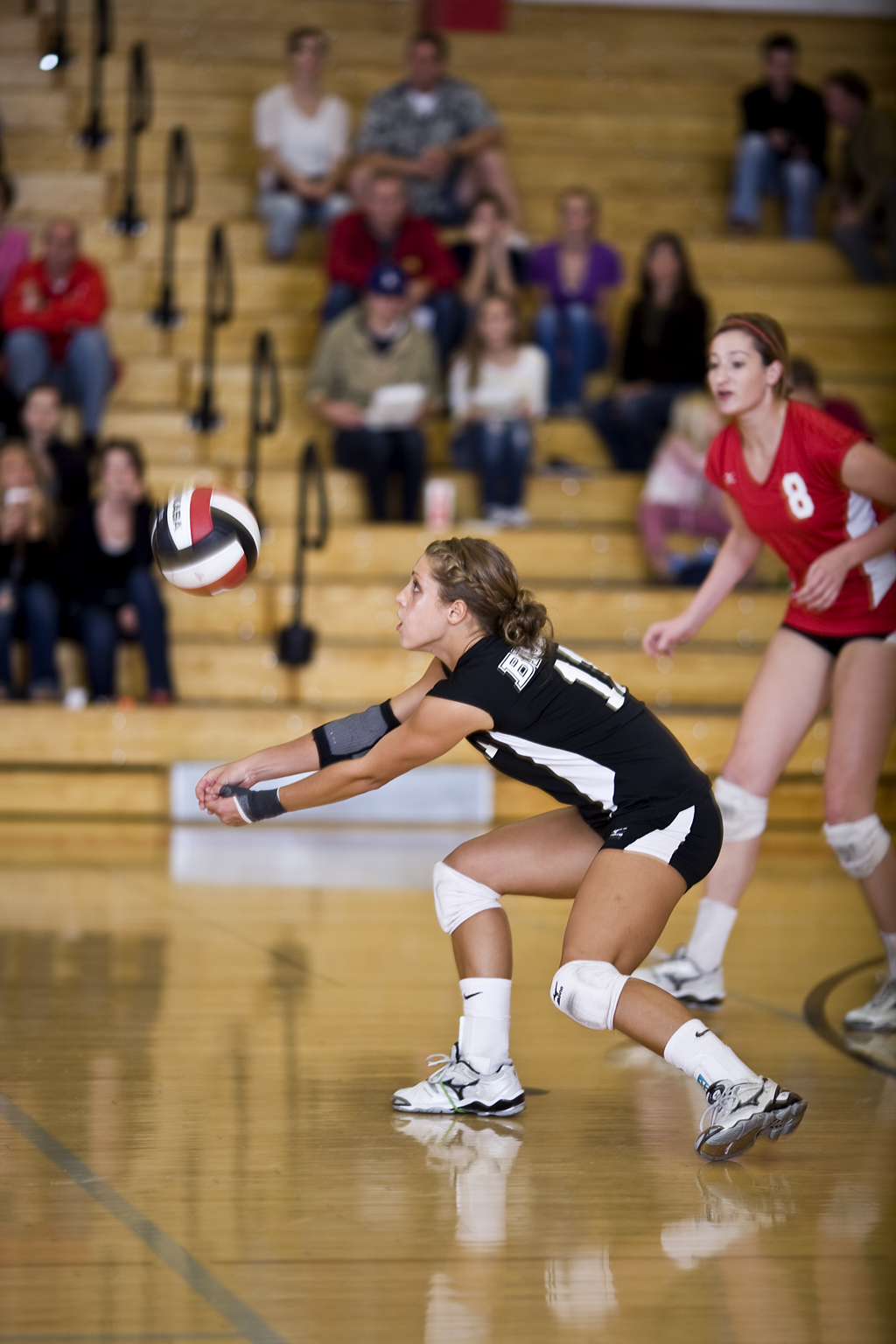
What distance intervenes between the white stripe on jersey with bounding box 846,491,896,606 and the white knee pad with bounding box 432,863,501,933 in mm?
1346

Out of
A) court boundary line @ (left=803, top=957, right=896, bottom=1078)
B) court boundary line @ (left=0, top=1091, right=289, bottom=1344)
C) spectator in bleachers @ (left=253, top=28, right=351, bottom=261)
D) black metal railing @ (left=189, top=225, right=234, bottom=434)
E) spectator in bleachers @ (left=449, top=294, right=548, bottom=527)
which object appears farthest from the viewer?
spectator in bleachers @ (left=253, top=28, right=351, bottom=261)

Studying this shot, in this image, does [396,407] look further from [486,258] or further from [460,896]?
[460,896]

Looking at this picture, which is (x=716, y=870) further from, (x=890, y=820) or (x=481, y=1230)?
(x=890, y=820)

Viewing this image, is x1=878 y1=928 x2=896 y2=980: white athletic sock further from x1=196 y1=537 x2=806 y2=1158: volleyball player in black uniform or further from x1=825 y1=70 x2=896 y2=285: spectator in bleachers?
x1=825 y1=70 x2=896 y2=285: spectator in bleachers

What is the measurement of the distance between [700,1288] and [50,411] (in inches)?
245

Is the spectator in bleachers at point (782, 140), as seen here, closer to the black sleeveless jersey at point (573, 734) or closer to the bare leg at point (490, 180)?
the bare leg at point (490, 180)

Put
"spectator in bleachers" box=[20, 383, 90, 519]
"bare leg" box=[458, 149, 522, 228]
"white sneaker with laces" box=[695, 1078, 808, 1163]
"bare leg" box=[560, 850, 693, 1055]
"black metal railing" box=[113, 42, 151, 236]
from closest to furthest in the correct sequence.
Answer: "white sneaker with laces" box=[695, 1078, 808, 1163], "bare leg" box=[560, 850, 693, 1055], "spectator in bleachers" box=[20, 383, 90, 519], "black metal railing" box=[113, 42, 151, 236], "bare leg" box=[458, 149, 522, 228]

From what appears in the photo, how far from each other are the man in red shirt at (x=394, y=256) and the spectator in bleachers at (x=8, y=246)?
66.2 inches

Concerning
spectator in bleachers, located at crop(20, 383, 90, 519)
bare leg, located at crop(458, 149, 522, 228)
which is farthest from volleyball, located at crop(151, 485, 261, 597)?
bare leg, located at crop(458, 149, 522, 228)

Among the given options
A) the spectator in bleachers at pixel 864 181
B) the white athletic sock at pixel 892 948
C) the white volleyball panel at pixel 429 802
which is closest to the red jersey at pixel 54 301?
the white volleyball panel at pixel 429 802

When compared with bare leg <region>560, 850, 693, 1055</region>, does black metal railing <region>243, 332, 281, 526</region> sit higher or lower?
lower

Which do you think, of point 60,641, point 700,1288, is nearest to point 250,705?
point 60,641

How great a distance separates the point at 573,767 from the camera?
10.3ft

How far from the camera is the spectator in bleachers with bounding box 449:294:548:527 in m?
8.33
